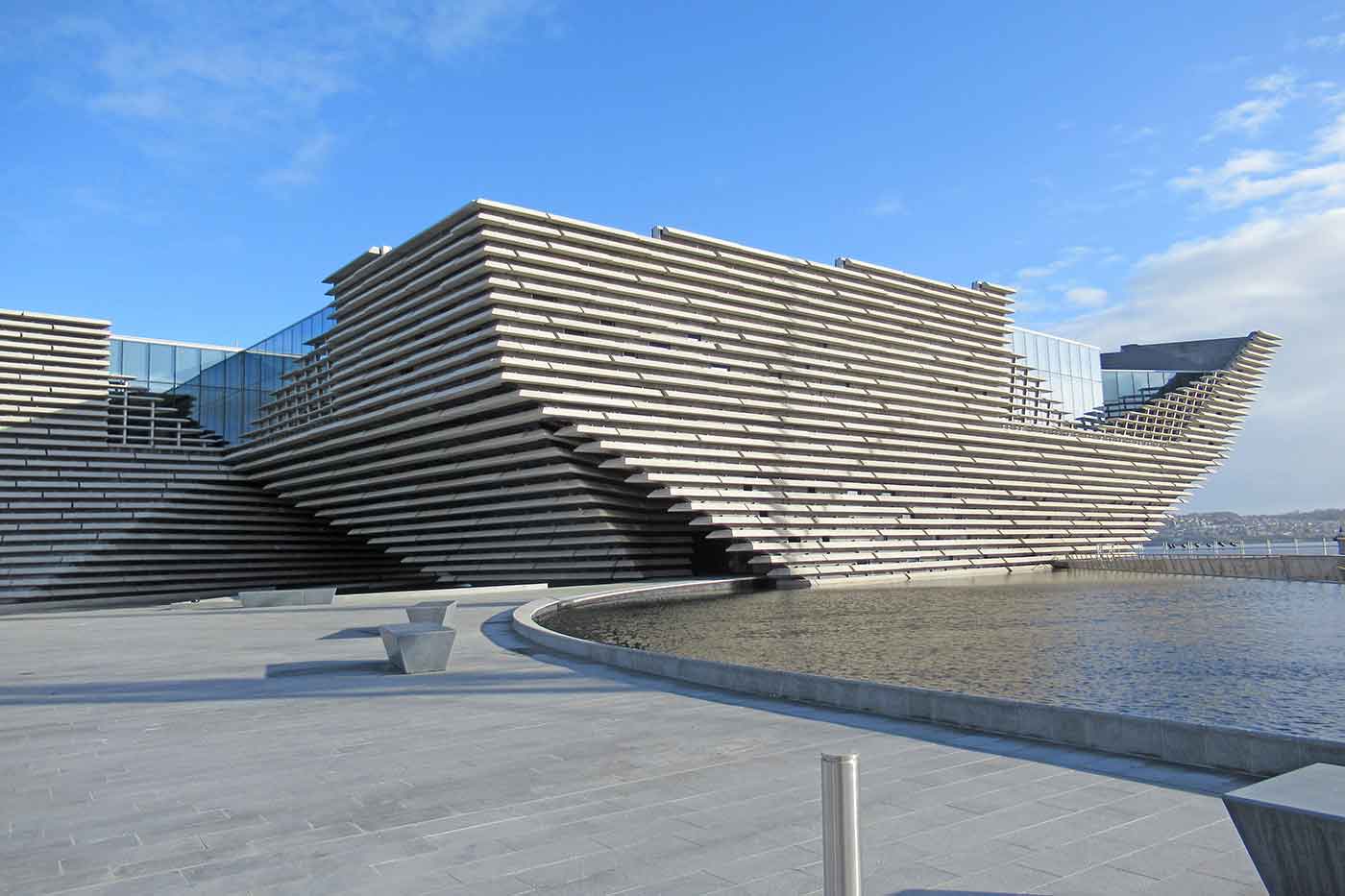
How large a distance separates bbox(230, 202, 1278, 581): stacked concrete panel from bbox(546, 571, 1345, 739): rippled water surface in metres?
5.73

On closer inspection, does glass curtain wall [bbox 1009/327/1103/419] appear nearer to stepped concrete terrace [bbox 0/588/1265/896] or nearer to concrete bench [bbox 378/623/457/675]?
concrete bench [bbox 378/623/457/675]

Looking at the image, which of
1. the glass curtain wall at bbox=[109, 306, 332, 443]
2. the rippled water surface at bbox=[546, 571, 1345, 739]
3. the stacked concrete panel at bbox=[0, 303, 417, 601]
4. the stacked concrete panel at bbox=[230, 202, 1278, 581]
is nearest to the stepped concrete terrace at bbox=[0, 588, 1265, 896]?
the rippled water surface at bbox=[546, 571, 1345, 739]

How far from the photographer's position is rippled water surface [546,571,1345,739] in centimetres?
1015

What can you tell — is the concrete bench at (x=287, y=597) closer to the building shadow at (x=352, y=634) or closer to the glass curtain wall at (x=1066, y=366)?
the building shadow at (x=352, y=634)

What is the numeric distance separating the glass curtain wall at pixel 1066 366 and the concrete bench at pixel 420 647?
46.1m

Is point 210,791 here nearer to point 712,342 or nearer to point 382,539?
point 712,342

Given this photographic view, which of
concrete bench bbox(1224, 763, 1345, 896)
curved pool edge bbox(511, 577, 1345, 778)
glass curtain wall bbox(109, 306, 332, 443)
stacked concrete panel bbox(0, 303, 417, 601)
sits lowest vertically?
curved pool edge bbox(511, 577, 1345, 778)

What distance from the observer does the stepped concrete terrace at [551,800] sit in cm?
409

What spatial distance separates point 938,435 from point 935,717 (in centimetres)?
3190

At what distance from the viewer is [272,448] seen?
3659 centimetres

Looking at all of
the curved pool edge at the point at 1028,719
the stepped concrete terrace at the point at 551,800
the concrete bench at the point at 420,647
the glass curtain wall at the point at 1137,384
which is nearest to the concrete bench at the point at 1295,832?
the stepped concrete terrace at the point at 551,800

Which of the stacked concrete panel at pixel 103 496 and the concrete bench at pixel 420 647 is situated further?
the stacked concrete panel at pixel 103 496

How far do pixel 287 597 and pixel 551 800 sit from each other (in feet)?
67.8

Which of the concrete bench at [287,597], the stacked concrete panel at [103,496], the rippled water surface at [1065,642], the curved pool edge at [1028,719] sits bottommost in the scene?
the rippled water surface at [1065,642]
